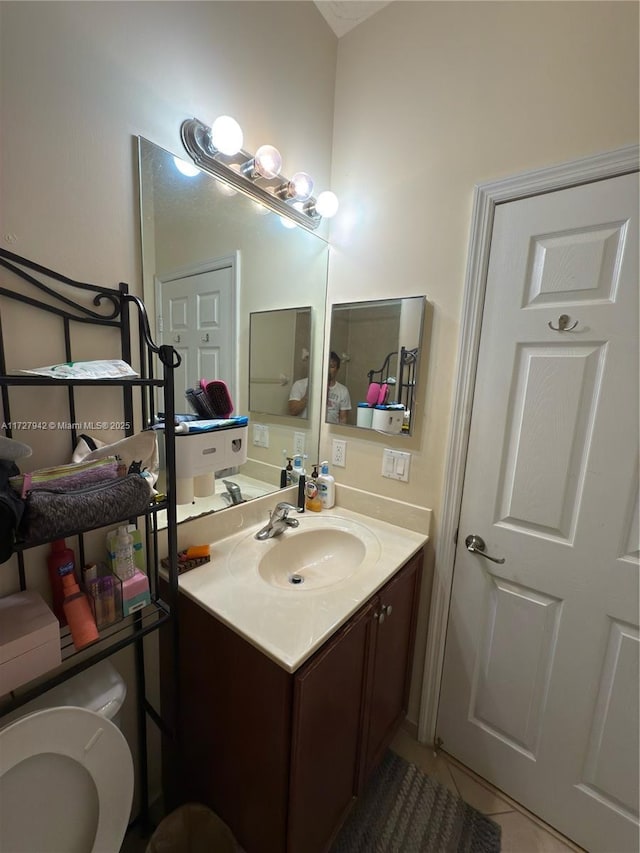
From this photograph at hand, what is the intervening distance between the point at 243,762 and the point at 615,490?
124 centimetres

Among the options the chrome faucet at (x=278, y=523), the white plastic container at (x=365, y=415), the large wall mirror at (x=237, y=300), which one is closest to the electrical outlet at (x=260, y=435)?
the large wall mirror at (x=237, y=300)

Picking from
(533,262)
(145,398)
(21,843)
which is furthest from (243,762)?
(533,262)

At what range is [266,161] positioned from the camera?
1.10 meters

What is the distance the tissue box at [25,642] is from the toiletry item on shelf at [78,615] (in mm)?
40

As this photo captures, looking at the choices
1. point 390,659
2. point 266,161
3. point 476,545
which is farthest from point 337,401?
point 390,659

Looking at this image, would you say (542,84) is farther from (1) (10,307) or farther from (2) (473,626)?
(2) (473,626)

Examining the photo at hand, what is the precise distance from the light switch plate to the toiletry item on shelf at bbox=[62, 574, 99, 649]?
41.6 inches

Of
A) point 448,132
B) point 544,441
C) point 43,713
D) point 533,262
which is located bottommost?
point 43,713

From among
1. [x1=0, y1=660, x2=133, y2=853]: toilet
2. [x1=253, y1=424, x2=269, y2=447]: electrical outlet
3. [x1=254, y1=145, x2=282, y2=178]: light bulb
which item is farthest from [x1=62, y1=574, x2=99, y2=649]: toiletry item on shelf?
[x1=254, y1=145, x2=282, y2=178]: light bulb

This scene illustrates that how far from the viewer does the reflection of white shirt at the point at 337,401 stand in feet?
4.94

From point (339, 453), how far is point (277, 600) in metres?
0.76

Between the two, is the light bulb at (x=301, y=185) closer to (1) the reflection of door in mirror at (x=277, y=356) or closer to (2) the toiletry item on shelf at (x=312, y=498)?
(1) the reflection of door in mirror at (x=277, y=356)

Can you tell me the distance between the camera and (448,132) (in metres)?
1.18

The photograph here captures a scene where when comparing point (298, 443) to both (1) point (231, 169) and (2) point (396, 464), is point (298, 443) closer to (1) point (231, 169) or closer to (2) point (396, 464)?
(2) point (396, 464)
